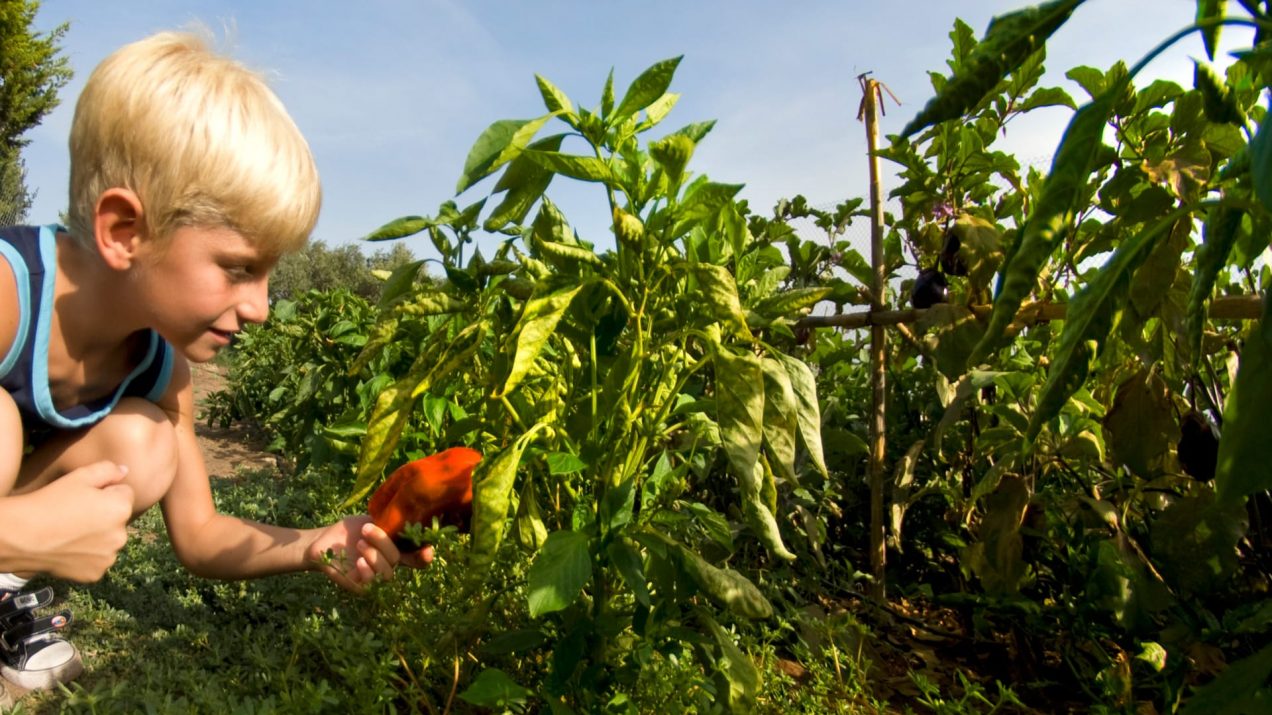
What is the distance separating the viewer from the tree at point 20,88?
2080 centimetres

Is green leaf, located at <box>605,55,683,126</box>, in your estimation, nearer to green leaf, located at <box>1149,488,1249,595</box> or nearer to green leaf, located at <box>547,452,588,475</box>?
green leaf, located at <box>547,452,588,475</box>

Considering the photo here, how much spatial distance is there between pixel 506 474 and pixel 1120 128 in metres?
1.27

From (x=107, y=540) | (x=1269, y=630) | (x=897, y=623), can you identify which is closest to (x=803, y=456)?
(x=897, y=623)

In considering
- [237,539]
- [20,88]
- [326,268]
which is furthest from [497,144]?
[20,88]

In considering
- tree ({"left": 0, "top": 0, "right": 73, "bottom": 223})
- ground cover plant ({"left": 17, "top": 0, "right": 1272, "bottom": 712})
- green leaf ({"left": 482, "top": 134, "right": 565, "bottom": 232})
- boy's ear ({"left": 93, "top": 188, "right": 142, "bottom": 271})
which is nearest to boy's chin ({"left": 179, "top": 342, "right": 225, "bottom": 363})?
boy's ear ({"left": 93, "top": 188, "right": 142, "bottom": 271})

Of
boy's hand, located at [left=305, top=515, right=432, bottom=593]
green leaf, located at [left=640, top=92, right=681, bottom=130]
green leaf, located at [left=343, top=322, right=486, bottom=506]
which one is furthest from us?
boy's hand, located at [left=305, top=515, right=432, bottom=593]

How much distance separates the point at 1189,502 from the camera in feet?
4.59

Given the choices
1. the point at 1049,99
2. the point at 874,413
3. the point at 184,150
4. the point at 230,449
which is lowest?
the point at 230,449

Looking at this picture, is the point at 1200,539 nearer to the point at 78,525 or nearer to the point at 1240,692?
the point at 1240,692

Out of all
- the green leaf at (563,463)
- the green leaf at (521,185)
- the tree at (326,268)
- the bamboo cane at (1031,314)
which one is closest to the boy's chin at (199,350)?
the green leaf at (521,185)

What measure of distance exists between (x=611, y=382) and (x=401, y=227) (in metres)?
0.39

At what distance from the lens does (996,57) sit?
2.25 ft

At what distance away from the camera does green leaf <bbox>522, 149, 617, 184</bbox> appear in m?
1.00

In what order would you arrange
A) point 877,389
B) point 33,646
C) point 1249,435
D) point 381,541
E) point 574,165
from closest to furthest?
point 1249,435 → point 574,165 → point 381,541 → point 33,646 → point 877,389
